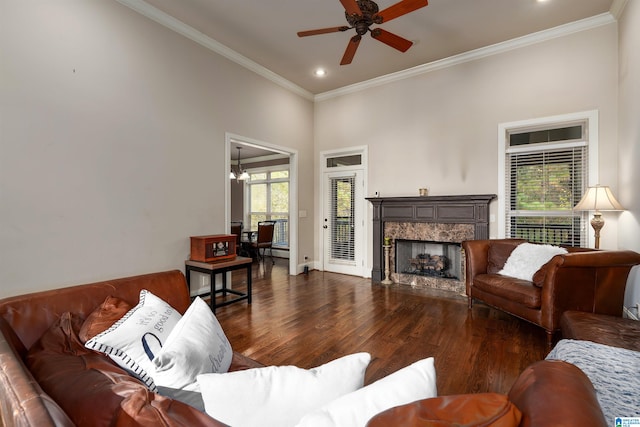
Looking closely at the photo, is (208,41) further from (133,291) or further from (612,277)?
(612,277)

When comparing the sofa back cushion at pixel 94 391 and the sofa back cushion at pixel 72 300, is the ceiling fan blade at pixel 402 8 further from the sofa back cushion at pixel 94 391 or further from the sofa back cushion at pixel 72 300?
the sofa back cushion at pixel 94 391

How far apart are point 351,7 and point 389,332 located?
312 cm

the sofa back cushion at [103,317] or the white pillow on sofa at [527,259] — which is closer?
the sofa back cushion at [103,317]

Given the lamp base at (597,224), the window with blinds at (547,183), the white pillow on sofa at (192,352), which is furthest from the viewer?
the window with blinds at (547,183)

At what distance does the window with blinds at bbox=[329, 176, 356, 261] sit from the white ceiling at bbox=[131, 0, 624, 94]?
2.09 meters

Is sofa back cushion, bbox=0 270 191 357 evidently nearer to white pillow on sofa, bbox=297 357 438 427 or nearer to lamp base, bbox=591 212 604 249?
white pillow on sofa, bbox=297 357 438 427

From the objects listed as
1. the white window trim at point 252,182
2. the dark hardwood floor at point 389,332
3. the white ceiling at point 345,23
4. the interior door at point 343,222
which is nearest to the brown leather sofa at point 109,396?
the dark hardwood floor at point 389,332

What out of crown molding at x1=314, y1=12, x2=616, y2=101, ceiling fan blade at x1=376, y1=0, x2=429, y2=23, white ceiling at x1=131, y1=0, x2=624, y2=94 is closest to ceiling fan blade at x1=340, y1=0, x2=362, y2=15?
ceiling fan blade at x1=376, y1=0, x2=429, y2=23

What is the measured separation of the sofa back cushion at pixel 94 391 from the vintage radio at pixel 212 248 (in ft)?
7.42

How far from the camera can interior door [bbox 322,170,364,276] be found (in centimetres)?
557

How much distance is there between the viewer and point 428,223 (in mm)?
4695

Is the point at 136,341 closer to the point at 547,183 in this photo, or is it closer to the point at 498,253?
the point at 498,253

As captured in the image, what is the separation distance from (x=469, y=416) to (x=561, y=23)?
495cm

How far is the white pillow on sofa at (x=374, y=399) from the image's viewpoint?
0.64 metres
